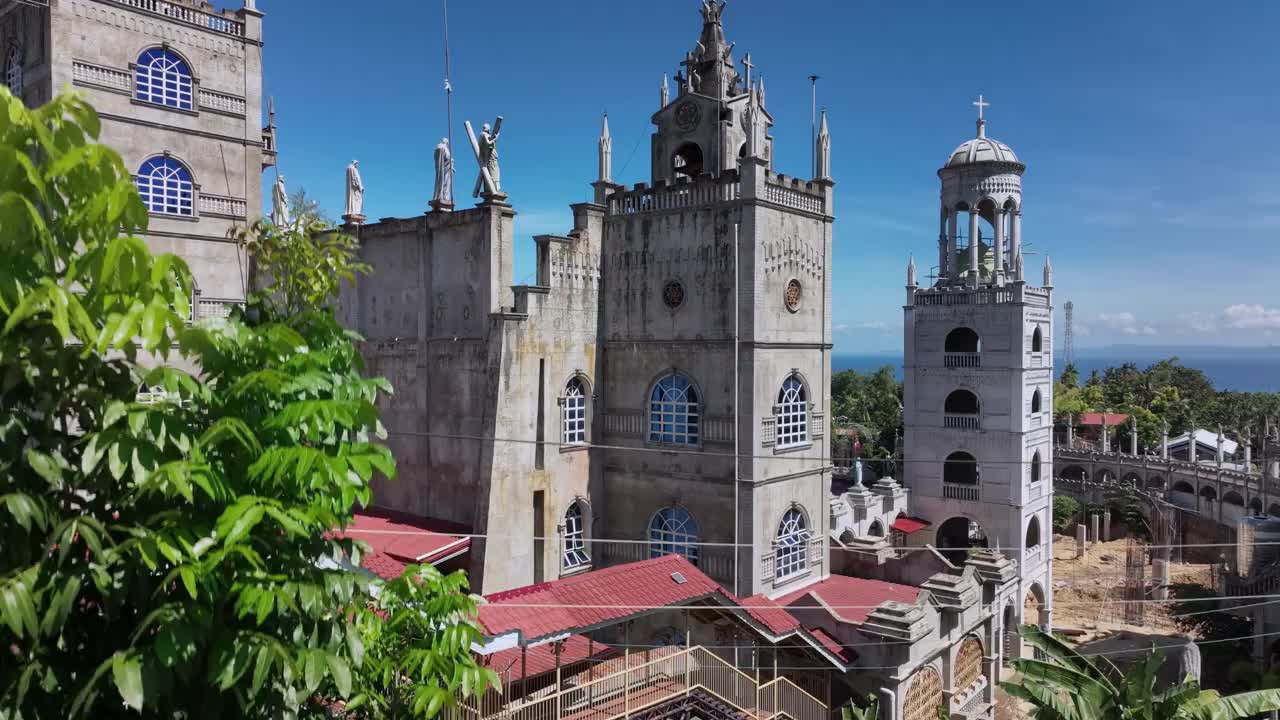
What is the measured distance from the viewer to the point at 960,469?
150ft

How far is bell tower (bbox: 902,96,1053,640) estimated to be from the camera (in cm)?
4297

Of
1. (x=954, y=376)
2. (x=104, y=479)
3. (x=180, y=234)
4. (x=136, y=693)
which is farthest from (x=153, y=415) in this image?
(x=954, y=376)

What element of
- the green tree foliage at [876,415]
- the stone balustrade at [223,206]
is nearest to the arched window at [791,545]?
the stone balustrade at [223,206]

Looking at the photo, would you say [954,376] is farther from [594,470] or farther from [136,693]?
[136,693]

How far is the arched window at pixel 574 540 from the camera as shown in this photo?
1001 inches

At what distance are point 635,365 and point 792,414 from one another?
16.9 ft

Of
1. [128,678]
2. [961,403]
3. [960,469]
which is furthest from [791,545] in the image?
[961,403]

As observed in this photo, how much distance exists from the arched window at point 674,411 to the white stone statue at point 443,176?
350 inches

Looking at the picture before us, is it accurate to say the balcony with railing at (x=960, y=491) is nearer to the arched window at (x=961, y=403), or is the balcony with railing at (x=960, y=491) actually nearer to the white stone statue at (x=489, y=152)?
the arched window at (x=961, y=403)

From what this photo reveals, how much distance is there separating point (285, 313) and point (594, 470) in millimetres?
19554

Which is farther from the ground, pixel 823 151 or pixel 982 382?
pixel 823 151

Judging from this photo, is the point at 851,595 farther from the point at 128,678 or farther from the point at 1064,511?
the point at 1064,511

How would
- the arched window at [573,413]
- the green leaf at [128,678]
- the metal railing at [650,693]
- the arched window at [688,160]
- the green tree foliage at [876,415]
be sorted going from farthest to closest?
1. the green tree foliage at [876,415]
2. the arched window at [688,160]
3. the arched window at [573,413]
4. the metal railing at [650,693]
5. the green leaf at [128,678]

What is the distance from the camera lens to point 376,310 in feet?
91.5
